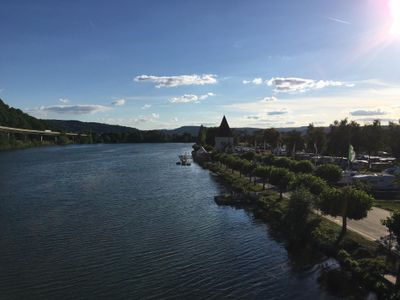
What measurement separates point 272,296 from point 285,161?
38976mm

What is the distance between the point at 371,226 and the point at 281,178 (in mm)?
14064

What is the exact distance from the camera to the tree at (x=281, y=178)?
4162 cm

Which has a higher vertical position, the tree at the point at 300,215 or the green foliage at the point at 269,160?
the green foliage at the point at 269,160

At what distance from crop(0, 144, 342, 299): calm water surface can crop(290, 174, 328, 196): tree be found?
4976 millimetres

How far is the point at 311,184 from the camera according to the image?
117ft

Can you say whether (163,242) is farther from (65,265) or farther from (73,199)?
(73,199)

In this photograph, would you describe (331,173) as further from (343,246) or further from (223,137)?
(223,137)

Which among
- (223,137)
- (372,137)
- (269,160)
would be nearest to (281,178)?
(269,160)

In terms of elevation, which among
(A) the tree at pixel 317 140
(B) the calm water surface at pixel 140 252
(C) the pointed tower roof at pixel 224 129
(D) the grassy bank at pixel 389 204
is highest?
(C) the pointed tower roof at pixel 224 129

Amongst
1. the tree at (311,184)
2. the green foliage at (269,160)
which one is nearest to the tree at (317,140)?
the green foliage at (269,160)

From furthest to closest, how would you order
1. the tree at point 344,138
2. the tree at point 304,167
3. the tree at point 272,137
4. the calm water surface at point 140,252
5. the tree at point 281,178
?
1. the tree at point 272,137
2. the tree at point 344,138
3. the tree at point 304,167
4. the tree at point 281,178
5. the calm water surface at point 140,252

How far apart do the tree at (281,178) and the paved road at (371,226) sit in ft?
28.0

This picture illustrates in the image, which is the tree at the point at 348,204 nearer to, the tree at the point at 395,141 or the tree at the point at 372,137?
the tree at the point at 395,141

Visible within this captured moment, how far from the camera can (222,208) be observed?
43.6 metres
